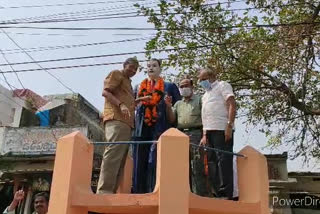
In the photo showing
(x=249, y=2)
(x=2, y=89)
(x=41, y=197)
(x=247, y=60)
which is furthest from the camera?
(x=2, y=89)

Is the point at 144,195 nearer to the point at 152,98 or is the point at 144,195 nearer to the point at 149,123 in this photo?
the point at 149,123

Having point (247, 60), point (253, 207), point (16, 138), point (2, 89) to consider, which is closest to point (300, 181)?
point (247, 60)

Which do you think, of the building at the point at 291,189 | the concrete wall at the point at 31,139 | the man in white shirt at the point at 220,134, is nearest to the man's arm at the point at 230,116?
the man in white shirt at the point at 220,134

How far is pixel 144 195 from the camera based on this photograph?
5.06 metres

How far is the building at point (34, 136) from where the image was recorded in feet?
42.5

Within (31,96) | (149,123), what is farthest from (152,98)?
(31,96)

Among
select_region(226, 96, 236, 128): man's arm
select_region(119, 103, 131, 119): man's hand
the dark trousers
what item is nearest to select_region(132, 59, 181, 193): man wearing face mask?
select_region(119, 103, 131, 119): man's hand

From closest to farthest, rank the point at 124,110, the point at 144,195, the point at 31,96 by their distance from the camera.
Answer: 1. the point at 144,195
2. the point at 124,110
3. the point at 31,96

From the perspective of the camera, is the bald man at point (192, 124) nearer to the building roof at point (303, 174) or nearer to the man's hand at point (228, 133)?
the man's hand at point (228, 133)

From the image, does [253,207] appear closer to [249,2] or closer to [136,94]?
[136,94]

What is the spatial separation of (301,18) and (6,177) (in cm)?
922

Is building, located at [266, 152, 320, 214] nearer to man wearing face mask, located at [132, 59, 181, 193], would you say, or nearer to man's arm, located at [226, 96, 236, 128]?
man wearing face mask, located at [132, 59, 181, 193]

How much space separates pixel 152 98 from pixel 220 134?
3.32 ft

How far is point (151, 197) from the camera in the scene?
5.03 metres
